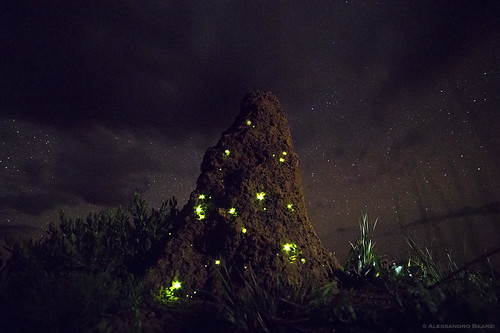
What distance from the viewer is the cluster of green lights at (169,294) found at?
5.07m

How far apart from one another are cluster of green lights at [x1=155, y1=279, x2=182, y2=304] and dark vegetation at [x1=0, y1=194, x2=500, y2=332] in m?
0.02

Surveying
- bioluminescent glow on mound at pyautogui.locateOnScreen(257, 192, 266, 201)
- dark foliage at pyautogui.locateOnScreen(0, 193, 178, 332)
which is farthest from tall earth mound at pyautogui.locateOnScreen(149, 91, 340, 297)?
dark foliage at pyautogui.locateOnScreen(0, 193, 178, 332)

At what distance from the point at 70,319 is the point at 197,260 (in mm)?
2206

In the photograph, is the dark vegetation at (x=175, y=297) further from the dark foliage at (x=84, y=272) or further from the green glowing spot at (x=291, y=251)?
the green glowing spot at (x=291, y=251)

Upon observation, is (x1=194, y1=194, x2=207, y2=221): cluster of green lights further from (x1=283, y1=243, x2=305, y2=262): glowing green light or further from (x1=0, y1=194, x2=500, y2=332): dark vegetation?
(x1=283, y1=243, x2=305, y2=262): glowing green light

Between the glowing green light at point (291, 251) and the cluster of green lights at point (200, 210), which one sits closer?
the glowing green light at point (291, 251)

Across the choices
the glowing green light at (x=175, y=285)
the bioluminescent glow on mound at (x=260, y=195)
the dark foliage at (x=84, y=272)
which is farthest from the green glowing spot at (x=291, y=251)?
the dark foliage at (x=84, y=272)

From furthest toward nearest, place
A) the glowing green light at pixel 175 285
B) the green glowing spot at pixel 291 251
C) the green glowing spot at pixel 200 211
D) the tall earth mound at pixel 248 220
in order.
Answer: the green glowing spot at pixel 200 211
the green glowing spot at pixel 291 251
the tall earth mound at pixel 248 220
the glowing green light at pixel 175 285

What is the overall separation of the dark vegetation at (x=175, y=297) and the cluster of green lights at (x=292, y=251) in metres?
0.54

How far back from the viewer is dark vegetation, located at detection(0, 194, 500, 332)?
393 centimetres

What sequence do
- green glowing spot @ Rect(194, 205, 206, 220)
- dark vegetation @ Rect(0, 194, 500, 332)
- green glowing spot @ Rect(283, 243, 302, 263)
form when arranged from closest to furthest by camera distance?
dark vegetation @ Rect(0, 194, 500, 332) → green glowing spot @ Rect(283, 243, 302, 263) → green glowing spot @ Rect(194, 205, 206, 220)

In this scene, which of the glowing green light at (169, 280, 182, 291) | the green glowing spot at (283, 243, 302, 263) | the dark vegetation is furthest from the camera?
the green glowing spot at (283, 243, 302, 263)

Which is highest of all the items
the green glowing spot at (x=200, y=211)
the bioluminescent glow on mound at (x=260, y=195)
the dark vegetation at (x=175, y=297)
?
the bioluminescent glow on mound at (x=260, y=195)

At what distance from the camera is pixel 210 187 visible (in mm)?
6504
